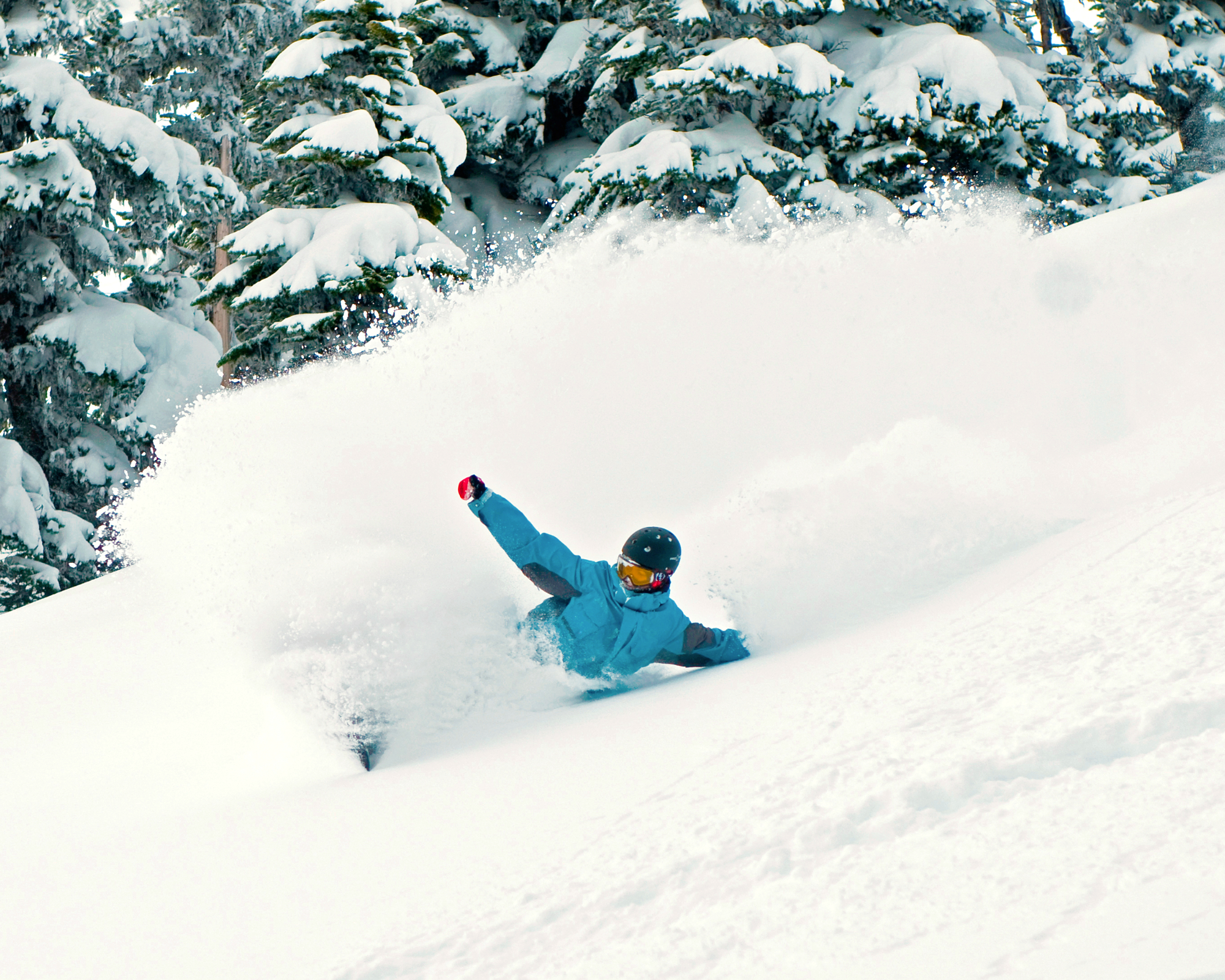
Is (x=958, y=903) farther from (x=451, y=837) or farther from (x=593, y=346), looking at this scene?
(x=593, y=346)

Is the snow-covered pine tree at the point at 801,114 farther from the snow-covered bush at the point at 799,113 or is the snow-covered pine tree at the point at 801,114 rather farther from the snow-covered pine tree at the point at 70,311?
the snow-covered pine tree at the point at 70,311

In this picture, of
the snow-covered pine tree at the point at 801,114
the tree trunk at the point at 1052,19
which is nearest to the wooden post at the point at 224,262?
the snow-covered pine tree at the point at 801,114

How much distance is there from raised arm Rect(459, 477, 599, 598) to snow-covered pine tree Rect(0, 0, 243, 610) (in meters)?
8.17

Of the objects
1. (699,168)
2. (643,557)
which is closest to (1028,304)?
(699,168)

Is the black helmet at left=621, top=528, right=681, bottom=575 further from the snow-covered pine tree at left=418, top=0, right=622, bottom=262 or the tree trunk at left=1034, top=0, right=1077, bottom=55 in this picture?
the tree trunk at left=1034, top=0, right=1077, bottom=55

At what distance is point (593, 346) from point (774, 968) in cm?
622

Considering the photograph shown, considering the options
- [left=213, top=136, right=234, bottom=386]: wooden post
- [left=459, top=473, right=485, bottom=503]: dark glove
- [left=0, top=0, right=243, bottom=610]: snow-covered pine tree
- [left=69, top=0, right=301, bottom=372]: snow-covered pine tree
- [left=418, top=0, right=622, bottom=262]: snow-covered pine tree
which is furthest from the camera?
[left=213, top=136, right=234, bottom=386]: wooden post

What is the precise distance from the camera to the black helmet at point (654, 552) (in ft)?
13.0

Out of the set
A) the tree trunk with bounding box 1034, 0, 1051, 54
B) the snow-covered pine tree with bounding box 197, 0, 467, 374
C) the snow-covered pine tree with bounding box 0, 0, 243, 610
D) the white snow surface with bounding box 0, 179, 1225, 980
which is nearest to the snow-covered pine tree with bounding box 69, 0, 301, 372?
the snow-covered pine tree with bounding box 0, 0, 243, 610

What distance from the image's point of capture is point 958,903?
5.53 ft

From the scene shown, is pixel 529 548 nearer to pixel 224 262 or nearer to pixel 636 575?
pixel 636 575

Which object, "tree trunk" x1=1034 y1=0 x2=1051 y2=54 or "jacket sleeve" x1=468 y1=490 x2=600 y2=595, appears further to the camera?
"tree trunk" x1=1034 y1=0 x2=1051 y2=54

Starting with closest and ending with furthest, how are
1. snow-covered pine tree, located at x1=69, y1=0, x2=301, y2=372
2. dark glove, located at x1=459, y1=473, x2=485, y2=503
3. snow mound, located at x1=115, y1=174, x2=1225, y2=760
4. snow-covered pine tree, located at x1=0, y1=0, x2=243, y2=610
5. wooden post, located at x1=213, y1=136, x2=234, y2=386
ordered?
dark glove, located at x1=459, y1=473, x2=485, y2=503, snow mound, located at x1=115, y1=174, x2=1225, y2=760, snow-covered pine tree, located at x1=0, y1=0, x2=243, y2=610, snow-covered pine tree, located at x1=69, y1=0, x2=301, y2=372, wooden post, located at x1=213, y1=136, x2=234, y2=386

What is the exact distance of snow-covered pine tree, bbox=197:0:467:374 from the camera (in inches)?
400
